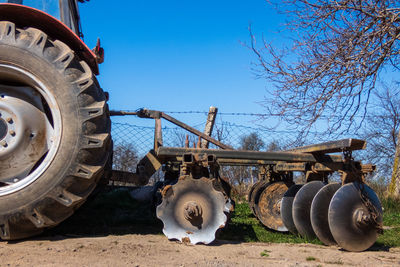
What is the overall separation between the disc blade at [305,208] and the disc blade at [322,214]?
1.09 ft

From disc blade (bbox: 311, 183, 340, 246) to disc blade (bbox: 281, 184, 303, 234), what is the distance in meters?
0.72

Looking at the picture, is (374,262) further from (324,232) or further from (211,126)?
(211,126)

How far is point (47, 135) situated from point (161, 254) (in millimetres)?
1358

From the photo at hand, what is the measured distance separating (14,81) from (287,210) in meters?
3.10

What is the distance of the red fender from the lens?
3223 mm

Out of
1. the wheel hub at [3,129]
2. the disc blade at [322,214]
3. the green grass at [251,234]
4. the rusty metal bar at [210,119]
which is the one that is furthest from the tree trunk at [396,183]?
the wheel hub at [3,129]

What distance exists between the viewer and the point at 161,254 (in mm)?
2867

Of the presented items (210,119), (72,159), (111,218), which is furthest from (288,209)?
(72,159)

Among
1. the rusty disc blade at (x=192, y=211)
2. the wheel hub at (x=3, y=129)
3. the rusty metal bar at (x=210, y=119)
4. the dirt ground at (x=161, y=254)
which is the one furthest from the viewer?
the rusty metal bar at (x=210, y=119)

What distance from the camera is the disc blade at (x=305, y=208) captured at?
397 centimetres

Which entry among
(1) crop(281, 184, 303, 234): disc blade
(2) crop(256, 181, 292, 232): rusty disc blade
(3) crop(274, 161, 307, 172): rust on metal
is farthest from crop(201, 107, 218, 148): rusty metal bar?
(1) crop(281, 184, 303, 234): disc blade

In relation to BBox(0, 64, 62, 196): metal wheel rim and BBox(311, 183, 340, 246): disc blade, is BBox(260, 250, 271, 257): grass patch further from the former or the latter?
BBox(0, 64, 62, 196): metal wheel rim

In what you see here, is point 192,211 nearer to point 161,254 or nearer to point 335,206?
point 161,254

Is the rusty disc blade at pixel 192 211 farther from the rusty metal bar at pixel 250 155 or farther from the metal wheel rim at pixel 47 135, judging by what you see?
the metal wheel rim at pixel 47 135
